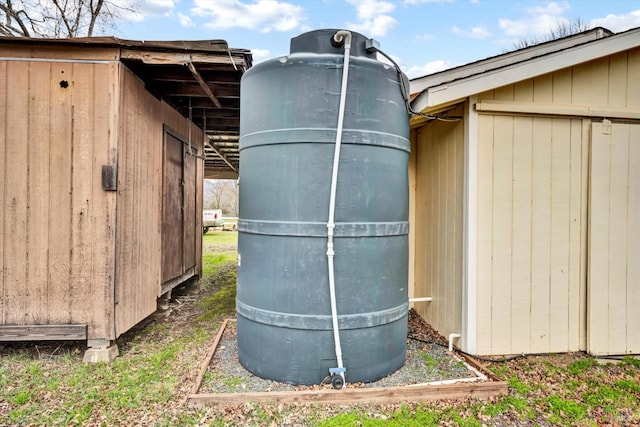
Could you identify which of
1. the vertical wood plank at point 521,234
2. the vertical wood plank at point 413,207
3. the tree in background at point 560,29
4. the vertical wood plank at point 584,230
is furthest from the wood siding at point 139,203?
the tree in background at point 560,29

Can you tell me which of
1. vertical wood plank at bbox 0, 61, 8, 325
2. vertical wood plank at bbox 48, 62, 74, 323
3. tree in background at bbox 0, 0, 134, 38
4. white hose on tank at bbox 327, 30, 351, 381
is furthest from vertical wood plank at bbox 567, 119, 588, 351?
tree in background at bbox 0, 0, 134, 38

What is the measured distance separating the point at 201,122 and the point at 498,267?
488cm

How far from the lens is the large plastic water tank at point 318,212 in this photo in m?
2.54

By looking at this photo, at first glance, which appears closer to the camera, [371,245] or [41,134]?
[371,245]

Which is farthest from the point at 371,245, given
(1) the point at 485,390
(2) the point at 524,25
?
(2) the point at 524,25

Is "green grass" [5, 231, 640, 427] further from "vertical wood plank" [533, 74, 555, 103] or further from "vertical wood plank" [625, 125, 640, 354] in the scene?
"vertical wood plank" [533, 74, 555, 103]

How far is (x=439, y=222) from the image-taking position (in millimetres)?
3861

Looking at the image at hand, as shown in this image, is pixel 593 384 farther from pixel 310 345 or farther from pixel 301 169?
pixel 301 169

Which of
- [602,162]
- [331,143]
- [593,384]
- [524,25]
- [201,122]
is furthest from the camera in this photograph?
[524,25]

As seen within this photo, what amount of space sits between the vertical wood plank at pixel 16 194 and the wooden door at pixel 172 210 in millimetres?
1468

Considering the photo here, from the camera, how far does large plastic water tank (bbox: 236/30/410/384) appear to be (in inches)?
100

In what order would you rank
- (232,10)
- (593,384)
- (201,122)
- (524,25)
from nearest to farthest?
(593,384) < (201,122) < (232,10) < (524,25)

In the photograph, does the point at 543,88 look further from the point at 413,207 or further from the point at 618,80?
the point at 413,207

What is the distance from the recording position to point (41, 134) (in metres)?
3.10
